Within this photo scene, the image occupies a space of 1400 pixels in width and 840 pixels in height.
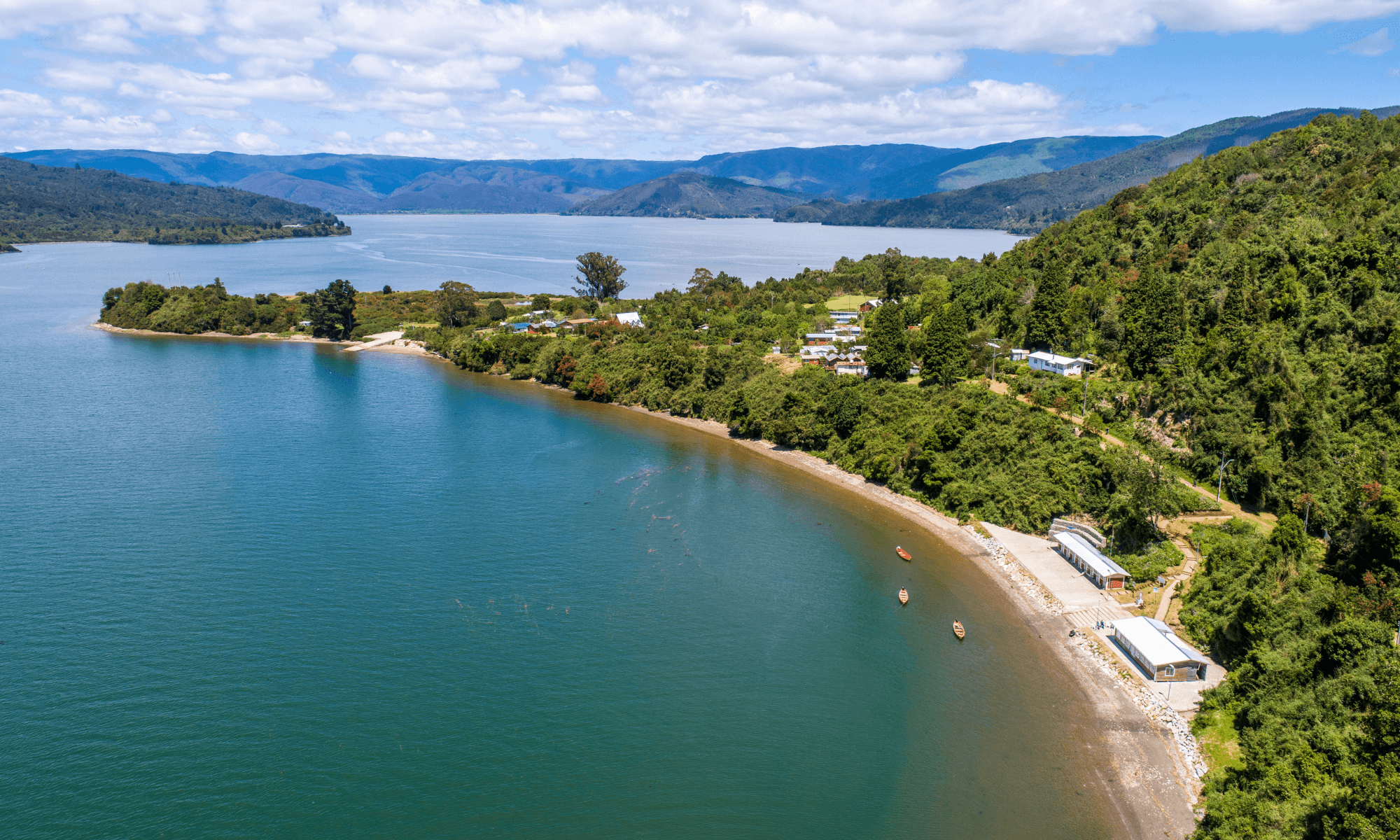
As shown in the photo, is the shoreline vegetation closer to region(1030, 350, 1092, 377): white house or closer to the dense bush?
the dense bush

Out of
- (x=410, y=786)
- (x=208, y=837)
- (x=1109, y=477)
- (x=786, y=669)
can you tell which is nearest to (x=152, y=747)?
(x=208, y=837)

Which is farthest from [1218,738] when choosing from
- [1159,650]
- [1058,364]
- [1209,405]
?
[1058,364]

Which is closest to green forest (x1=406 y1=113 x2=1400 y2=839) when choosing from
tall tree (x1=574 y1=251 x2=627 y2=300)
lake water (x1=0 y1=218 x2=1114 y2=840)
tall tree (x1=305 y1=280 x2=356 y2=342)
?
lake water (x1=0 y1=218 x2=1114 y2=840)

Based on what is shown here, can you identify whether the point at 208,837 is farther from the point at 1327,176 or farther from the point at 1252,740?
the point at 1327,176

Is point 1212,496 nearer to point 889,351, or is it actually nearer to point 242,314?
point 889,351

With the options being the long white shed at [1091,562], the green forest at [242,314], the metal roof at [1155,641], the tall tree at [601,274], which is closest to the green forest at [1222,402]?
the metal roof at [1155,641]

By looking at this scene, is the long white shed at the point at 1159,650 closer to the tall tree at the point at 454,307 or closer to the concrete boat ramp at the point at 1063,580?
the concrete boat ramp at the point at 1063,580

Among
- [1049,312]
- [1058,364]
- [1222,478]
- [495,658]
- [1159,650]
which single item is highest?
[1049,312]
